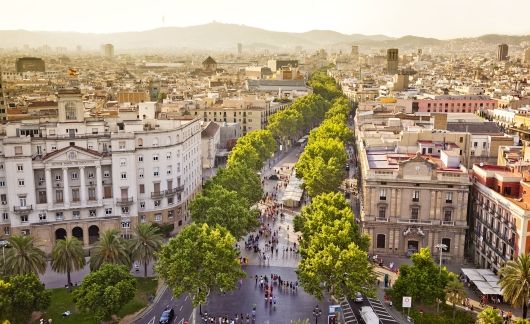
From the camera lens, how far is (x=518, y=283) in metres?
55.2

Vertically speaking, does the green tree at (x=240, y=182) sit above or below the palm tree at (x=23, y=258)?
above

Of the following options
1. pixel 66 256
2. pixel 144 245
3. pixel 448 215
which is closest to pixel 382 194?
pixel 448 215

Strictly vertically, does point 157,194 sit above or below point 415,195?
below

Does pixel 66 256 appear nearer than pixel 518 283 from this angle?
No

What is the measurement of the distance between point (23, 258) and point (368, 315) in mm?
37838

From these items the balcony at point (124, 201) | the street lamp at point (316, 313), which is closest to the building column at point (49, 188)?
the balcony at point (124, 201)

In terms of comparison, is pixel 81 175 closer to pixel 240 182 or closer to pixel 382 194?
pixel 240 182

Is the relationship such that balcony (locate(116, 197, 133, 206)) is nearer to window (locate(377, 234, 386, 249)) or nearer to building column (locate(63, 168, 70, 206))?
building column (locate(63, 168, 70, 206))

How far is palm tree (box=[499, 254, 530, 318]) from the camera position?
54875 mm

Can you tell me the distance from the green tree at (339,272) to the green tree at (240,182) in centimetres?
3152

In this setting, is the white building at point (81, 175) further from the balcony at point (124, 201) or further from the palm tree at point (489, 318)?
the palm tree at point (489, 318)

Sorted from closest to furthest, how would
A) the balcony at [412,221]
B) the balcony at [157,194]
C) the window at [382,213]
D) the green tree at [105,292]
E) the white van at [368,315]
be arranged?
the green tree at [105,292] < the white van at [368,315] < the balcony at [412,221] < the window at [382,213] < the balcony at [157,194]

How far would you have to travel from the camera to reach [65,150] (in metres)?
78.1

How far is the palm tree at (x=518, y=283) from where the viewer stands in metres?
54.9
